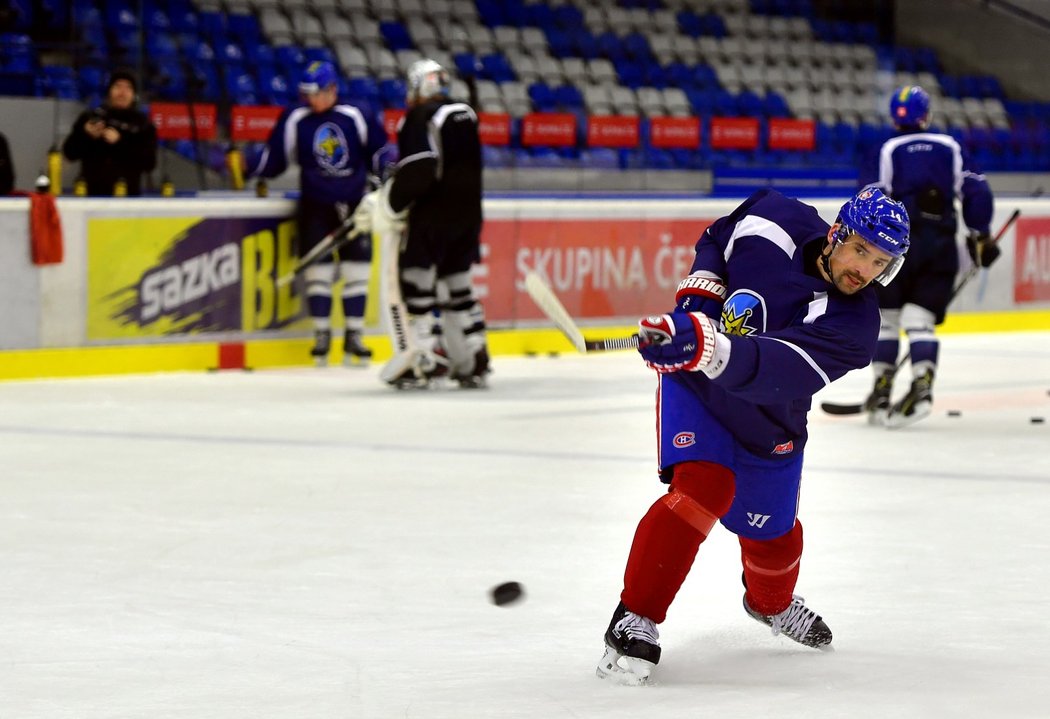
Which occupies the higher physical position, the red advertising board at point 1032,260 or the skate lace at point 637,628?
the skate lace at point 637,628

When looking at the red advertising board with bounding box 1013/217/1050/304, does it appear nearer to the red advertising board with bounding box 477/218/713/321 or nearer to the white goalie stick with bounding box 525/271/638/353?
the red advertising board with bounding box 477/218/713/321

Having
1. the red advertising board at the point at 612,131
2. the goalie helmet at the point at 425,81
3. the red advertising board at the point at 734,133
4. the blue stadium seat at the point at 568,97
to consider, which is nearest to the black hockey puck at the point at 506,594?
the goalie helmet at the point at 425,81

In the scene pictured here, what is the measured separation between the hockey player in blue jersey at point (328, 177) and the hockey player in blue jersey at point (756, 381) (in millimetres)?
5899

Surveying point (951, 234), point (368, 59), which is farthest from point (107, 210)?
point (368, 59)

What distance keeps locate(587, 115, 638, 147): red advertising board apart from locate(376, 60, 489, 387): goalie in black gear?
5.22 meters

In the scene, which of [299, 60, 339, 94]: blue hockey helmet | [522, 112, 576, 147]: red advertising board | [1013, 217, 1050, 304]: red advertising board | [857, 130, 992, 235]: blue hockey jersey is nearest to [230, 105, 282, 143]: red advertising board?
[522, 112, 576, 147]: red advertising board

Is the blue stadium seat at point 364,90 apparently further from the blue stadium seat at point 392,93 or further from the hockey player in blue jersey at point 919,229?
the hockey player in blue jersey at point 919,229

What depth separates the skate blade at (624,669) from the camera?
3.14 meters

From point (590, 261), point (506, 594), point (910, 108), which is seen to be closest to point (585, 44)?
point (590, 261)

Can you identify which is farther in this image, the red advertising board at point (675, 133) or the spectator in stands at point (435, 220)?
the red advertising board at point (675, 133)

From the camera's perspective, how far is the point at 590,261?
34.0 ft

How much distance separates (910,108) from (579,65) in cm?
771

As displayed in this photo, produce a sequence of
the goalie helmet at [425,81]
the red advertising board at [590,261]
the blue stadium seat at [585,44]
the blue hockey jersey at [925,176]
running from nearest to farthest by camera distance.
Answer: the blue hockey jersey at [925,176]
the goalie helmet at [425,81]
the red advertising board at [590,261]
the blue stadium seat at [585,44]

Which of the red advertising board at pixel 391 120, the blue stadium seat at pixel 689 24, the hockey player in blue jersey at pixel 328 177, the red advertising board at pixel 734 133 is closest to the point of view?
the hockey player in blue jersey at pixel 328 177
